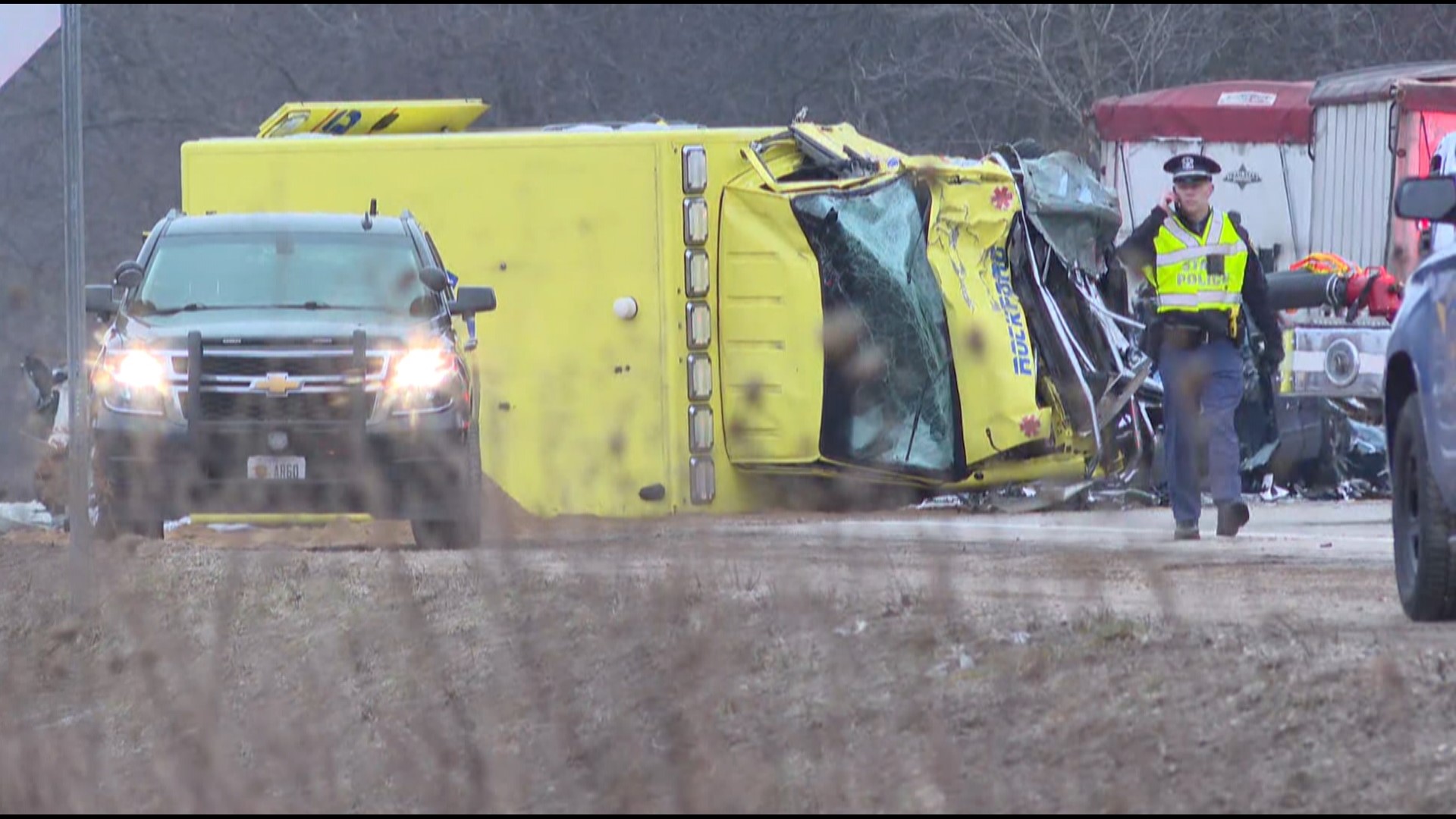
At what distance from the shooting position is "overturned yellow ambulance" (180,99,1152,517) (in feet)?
48.3

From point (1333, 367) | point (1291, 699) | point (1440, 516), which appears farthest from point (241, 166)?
point (1291, 699)

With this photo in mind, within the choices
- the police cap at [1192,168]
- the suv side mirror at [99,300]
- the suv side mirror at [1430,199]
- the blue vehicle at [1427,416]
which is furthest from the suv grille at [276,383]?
the suv side mirror at [1430,199]

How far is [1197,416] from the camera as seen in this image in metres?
12.2

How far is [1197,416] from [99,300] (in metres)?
5.20

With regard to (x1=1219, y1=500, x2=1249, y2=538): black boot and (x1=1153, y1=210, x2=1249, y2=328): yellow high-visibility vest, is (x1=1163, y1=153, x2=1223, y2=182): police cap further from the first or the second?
(x1=1219, y1=500, x2=1249, y2=538): black boot

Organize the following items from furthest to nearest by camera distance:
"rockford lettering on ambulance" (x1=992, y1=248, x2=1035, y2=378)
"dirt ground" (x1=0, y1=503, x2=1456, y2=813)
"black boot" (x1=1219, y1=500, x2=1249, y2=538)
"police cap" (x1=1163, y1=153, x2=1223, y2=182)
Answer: "rockford lettering on ambulance" (x1=992, y1=248, x2=1035, y2=378)
"black boot" (x1=1219, y1=500, x2=1249, y2=538)
"police cap" (x1=1163, y1=153, x2=1223, y2=182)
"dirt ground" (x1=0, y1=503, x2=1456, y2=813)

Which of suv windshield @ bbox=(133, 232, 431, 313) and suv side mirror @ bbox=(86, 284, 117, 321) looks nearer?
suv side mirror @ bbox=(86, 284, 117, 321)

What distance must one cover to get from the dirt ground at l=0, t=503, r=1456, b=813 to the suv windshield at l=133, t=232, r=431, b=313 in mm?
1802

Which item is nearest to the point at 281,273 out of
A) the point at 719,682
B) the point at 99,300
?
the point at 99,300

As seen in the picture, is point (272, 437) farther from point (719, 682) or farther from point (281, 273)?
point (719, 682)

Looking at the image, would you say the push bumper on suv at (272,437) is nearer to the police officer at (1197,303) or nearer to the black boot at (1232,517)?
the police officer at (1197,303)

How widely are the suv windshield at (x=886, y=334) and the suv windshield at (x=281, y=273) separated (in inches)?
115

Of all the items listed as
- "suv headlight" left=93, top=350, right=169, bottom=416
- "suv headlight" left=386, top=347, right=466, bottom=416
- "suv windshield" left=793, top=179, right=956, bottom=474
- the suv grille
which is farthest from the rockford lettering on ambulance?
"suv headlight" left=93, top=350, right=169, bottom=416

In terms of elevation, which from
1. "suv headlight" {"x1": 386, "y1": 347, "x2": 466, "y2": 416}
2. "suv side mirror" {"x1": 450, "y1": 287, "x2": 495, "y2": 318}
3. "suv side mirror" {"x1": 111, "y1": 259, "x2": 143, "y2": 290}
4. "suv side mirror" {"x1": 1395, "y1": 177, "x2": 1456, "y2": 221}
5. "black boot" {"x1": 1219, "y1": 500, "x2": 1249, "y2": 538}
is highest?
"suv side mirror" {"x1": 111, "y1": 259, "x2": 143, "y2": 290}
